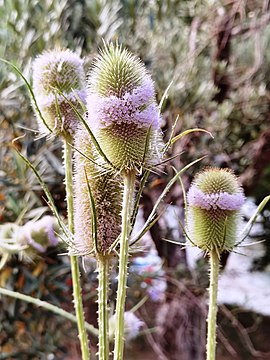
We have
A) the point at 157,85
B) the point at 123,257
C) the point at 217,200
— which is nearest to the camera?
the point at 123,257

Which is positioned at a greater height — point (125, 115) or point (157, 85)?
point (157, 85)

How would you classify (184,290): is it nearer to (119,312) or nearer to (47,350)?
(47,350)

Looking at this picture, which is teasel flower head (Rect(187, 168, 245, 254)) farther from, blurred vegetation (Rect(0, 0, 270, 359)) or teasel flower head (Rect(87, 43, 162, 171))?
blurred vegetation (Rect(0, 0, 270, 359))

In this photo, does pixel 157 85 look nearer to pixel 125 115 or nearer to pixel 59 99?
pixel 59 99

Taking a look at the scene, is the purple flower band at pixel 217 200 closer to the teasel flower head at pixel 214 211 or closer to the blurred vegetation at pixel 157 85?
the teasel flower head at pixel 214 211

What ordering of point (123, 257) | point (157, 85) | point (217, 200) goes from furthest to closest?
point (157, 85), point (217, 200), point (123, 257)

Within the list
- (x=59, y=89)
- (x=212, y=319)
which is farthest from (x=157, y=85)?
(x=212, y=319)
